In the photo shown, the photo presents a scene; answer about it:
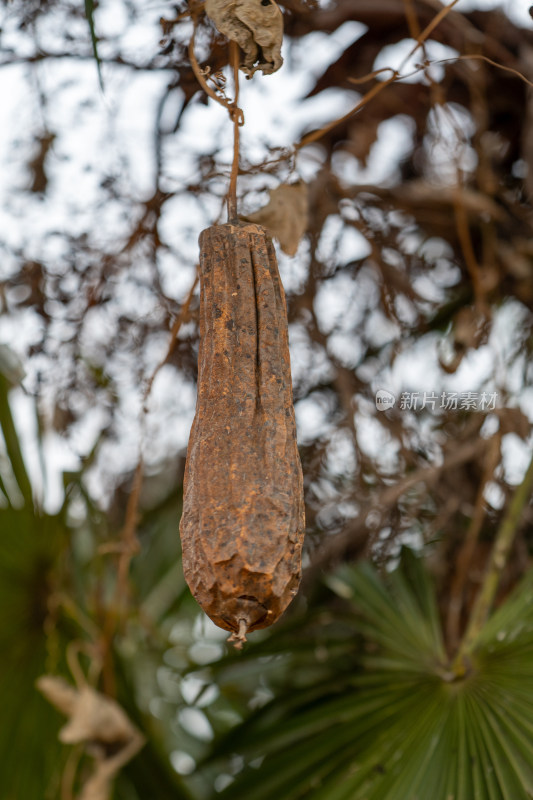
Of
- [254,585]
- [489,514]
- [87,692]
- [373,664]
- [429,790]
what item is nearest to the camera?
[254,585]

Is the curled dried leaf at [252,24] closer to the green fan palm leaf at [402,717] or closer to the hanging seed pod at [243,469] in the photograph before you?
the hanging seed pod at [243,469]

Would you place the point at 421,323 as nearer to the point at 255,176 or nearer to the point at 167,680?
the point at 255,176

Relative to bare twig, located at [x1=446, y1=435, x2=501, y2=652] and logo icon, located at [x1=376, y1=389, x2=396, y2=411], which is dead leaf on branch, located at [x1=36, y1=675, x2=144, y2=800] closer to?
bare twig, located at [x1=446, y1=435, x2=501, y2=652]

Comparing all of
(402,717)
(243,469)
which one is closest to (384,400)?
(402,717)

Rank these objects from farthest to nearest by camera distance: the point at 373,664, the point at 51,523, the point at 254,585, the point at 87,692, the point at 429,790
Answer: the point at 51,523
the point at 373,664
the point at 87,692
the point at 429,790
the point at 254,585

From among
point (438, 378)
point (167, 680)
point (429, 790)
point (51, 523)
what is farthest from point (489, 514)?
point (167, 680)

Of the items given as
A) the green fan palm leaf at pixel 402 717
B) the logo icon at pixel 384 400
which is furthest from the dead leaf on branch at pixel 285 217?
the logo icon at pixel 384 400

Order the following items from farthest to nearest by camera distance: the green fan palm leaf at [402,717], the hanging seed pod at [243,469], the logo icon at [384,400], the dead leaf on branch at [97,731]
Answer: the logo icon at [384,400]
the dead leaf on branch at [97,731]
the green fan palm leaf at [402,717]
the hanging seed pod at [243,469]
